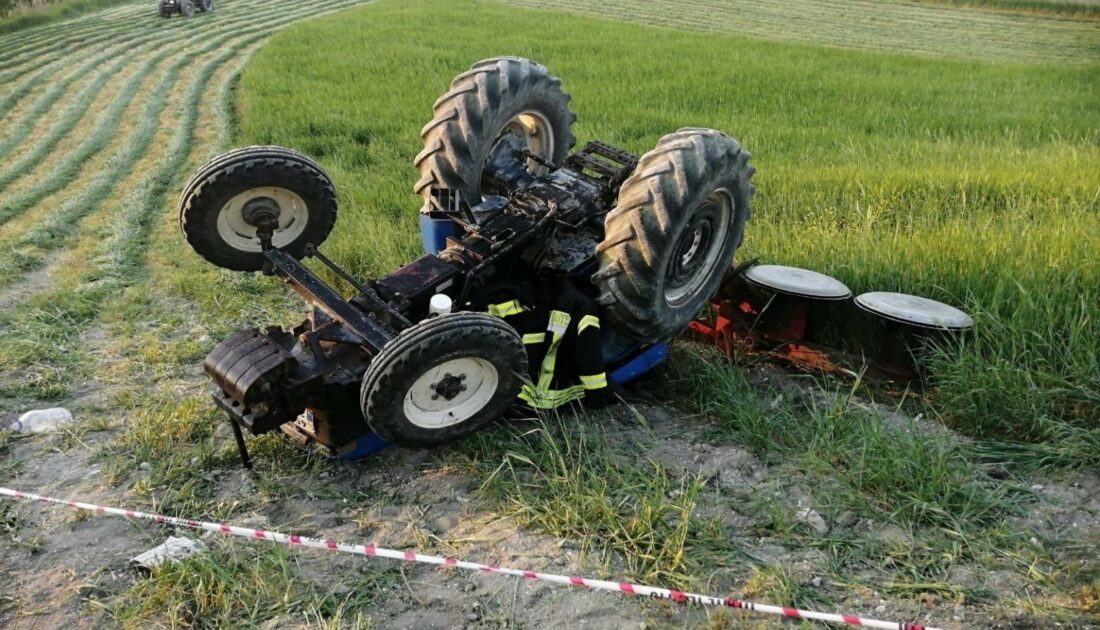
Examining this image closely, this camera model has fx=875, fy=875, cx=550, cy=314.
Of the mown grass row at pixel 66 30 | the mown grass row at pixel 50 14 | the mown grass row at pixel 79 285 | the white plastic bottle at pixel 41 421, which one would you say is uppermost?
the mown grass row at pixel 50 14

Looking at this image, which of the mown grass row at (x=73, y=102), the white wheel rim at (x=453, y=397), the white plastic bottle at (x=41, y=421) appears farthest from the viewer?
the mown grass row at (x=73, y=102)

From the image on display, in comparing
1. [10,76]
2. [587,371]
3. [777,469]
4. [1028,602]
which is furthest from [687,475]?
[10,76]

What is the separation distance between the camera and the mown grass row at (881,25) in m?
20.5

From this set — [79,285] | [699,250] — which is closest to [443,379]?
[699,250]

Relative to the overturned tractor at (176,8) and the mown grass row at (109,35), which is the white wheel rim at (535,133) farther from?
the overturned tractor at (176,8)

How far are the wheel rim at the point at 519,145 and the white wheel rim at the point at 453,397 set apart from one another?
1948 millimetres

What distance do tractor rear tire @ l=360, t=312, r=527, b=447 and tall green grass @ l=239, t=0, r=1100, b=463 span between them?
242 centimetres

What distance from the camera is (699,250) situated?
4.75m

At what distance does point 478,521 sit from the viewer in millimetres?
3672

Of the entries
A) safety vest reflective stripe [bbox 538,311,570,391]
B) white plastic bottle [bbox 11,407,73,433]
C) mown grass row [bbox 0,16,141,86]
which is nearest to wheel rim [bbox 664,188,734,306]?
safety vest reflective stripe [bbox 538,311,570,391]

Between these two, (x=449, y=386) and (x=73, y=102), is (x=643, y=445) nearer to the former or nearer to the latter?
(x=449, y=386)

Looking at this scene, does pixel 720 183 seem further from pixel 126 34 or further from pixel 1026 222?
pixel 126 34

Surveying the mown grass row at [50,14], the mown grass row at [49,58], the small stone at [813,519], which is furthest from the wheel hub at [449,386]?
the mown grass row at [50,14]

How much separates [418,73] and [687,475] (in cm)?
1212
